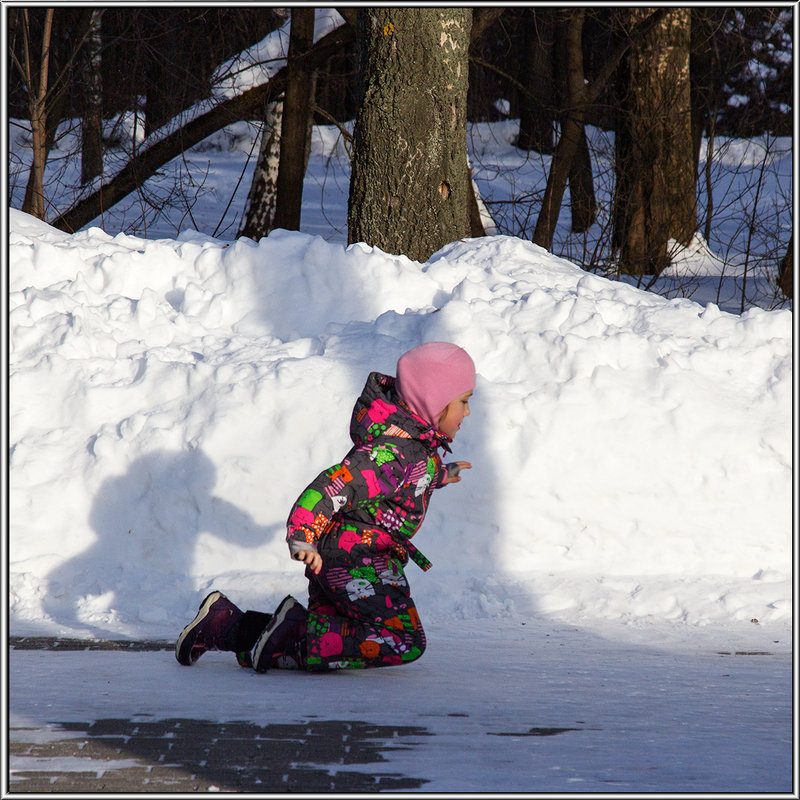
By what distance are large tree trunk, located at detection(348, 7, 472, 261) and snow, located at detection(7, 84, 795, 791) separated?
835mm

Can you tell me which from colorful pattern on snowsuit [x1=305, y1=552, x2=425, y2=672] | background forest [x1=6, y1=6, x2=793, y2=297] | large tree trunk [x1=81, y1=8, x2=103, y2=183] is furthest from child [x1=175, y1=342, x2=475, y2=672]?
large tree trunk [x1=81, y1=8, x2=103, y2=183]

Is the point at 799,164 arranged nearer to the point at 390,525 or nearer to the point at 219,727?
the point at 390,525

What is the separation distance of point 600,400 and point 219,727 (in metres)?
2.71

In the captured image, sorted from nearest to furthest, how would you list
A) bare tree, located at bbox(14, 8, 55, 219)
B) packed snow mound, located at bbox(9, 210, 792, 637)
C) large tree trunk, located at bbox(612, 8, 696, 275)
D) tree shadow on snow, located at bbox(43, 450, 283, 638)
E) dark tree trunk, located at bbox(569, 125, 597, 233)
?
tree shadow on snow, located at bbox(43, 450, 283, 638)
packed snow mound, located at bbox(9, 210, 792, 637)
bare tree, located at bbox(14, 8, 55, 219)
dark tree trunk, located at bbox(569, 125, 597, 233)
large tree trunk, located at bbox(612, 8, 696, 275)

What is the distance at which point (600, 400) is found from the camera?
4.80 m

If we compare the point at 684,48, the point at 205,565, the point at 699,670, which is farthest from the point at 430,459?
the point at 684,48

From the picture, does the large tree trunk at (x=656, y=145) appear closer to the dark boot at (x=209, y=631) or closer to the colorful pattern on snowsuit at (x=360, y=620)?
the colorful pattern on snowsuit at (x=360, y=620)

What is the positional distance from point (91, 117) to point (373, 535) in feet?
26.9

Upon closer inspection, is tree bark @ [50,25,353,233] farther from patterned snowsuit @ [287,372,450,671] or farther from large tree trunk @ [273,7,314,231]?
patterned snowsuit @ [287,372,450,671]

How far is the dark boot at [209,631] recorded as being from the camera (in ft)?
10.8

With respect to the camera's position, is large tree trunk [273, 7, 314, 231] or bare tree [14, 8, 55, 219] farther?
large tree trunk [273, 7, 314, 231]

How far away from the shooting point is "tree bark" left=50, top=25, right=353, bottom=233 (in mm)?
9836

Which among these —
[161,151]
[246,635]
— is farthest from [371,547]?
[161,151]

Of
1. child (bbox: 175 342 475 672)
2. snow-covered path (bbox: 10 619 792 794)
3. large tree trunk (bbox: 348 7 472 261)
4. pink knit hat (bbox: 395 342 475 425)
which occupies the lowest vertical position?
snow-covered path (bbox: 10 619 792 794)
